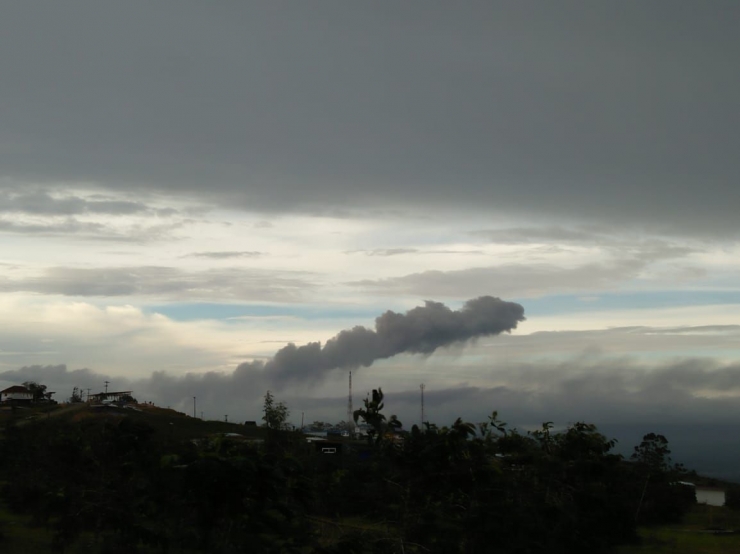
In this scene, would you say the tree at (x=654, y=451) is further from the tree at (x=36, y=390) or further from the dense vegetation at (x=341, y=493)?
the tree at (x=36, y=390)

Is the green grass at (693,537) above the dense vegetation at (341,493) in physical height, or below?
below

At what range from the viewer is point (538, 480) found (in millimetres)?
23234

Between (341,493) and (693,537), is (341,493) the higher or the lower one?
the higher one

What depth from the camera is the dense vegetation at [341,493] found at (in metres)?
10.0

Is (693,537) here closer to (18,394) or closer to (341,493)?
(341,493)

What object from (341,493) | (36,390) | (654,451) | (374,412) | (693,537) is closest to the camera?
(374,412)

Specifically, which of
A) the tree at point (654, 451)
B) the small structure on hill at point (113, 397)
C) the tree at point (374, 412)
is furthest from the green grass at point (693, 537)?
the small structure on hill at point (113, 397)

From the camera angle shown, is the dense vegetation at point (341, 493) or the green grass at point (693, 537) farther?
the green grass at point (693, 537)

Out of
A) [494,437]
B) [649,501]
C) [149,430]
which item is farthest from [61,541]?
[649,501]

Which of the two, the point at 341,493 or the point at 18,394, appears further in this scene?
the point at 18,394

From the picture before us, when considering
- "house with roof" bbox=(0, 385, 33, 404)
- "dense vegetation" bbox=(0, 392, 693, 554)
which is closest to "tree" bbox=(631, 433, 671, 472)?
"dense vegetation" bbox=(0, 392, 693, 554)

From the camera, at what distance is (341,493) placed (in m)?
33.7

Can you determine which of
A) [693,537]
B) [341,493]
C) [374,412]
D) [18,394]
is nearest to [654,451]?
[693,537]

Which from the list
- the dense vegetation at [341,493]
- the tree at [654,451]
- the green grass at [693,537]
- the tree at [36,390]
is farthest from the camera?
the tree at [36,390]
